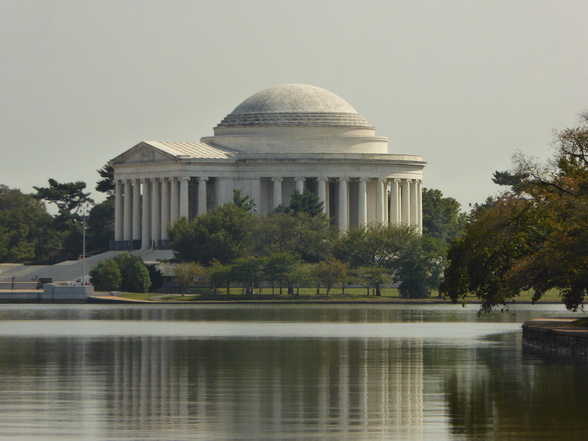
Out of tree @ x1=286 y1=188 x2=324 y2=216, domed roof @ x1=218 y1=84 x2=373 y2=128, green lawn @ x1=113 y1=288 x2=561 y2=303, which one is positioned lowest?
green lawn @ x1=113 y1=288 x2=561 y2=303

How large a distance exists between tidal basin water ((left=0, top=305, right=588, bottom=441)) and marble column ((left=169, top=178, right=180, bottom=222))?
324 ft

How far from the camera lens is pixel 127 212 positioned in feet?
635

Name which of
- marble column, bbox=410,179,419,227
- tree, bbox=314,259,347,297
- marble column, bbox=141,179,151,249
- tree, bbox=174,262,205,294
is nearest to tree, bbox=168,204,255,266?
tree, bbox=174,262,205,294

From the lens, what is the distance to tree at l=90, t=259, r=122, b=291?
490 feet

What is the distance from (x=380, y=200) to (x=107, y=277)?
5032 cm

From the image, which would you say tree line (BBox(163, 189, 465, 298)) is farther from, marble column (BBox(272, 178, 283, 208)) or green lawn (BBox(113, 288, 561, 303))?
marble column (BBox(272, 178, 283, 208))

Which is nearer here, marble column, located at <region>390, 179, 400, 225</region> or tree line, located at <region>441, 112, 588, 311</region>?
tree line, located at <region>441, 112, 588, 311</region>

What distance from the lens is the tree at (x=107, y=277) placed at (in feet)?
490

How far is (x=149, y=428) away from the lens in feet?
128

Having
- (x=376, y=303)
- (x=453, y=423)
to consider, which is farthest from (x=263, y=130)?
(x=453, y=423)

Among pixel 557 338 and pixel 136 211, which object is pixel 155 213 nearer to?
pixel 136 211

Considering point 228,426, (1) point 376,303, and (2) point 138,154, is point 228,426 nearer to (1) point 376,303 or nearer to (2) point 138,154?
(1) point 376,303

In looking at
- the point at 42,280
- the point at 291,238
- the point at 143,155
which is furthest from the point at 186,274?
the point at 143,155

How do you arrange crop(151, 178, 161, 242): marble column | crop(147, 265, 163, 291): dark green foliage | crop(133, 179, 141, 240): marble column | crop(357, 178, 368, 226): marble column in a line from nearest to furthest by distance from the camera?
1. crop(147, 265, 163, 291): dark green foliage
2. crop(151, 178, 161, 242): marble column
3. crop(357, 178, 368, 226): marble column
4. crop(133, 179, 141, 240): marble column
